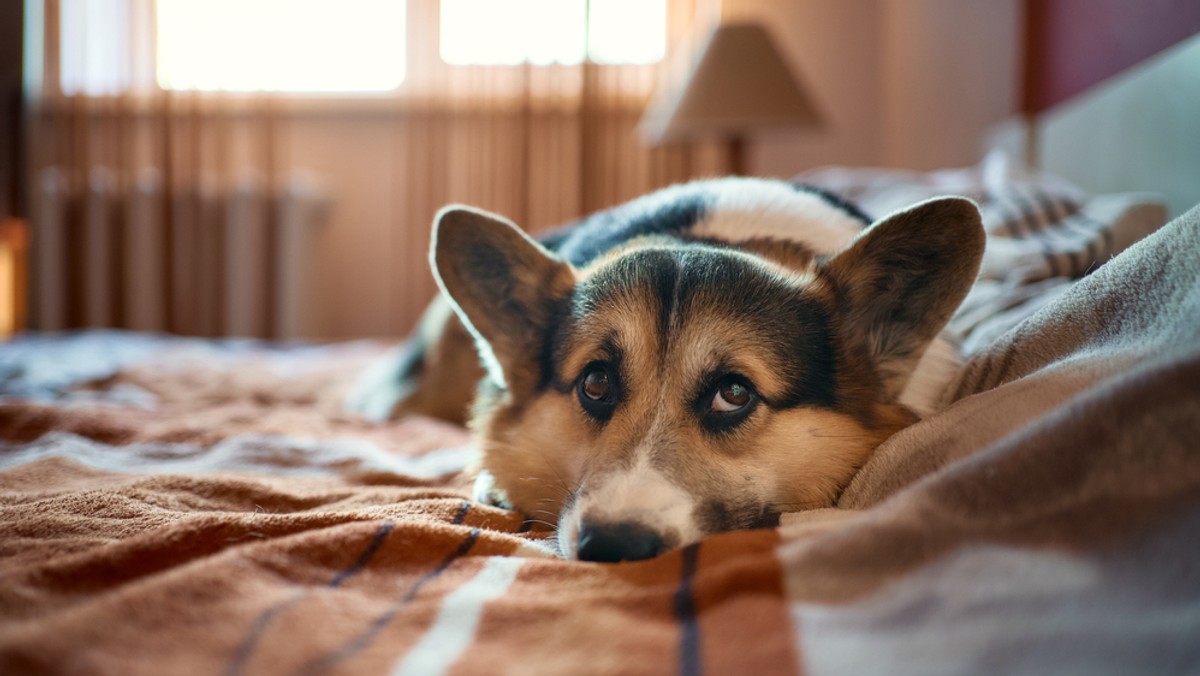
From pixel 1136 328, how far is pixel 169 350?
116 inches

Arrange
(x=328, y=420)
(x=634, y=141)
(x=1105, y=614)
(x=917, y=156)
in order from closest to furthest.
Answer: (x=1105, y=614) < (x=328, y=420) < (x=917, y=156) < (x=634, y=141)

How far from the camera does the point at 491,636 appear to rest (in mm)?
700

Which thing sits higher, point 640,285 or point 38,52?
point 38,52

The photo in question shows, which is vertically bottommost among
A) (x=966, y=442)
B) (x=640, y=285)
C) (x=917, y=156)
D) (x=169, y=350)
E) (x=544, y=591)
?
(x=169, y=350)

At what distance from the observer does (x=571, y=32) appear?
4.84 m

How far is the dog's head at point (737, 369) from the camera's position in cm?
112

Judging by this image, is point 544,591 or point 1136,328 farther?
point 1136,328

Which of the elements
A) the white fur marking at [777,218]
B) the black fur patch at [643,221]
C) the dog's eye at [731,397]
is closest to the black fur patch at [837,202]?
the white fur marking at [777,218]

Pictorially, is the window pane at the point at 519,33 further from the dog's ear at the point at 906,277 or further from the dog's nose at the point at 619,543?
the dog's nose at the point at 619,543

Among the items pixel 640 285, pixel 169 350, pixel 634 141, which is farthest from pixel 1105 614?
pixel 634 141

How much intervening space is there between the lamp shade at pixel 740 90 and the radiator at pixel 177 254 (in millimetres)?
2397

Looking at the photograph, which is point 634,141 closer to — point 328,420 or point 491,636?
point 328,420

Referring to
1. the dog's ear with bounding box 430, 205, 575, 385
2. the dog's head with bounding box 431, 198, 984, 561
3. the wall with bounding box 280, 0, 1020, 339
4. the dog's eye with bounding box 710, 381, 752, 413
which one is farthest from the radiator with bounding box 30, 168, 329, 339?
the dog's eye with bounding box 710, 381, 752, 413

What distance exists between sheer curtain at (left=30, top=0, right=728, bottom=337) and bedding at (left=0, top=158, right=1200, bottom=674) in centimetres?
378
